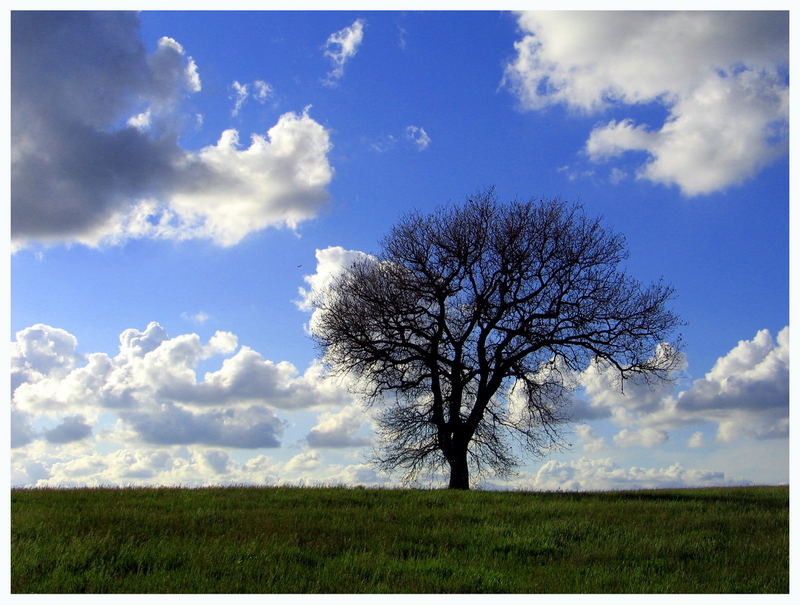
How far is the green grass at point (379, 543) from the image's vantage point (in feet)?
40.0

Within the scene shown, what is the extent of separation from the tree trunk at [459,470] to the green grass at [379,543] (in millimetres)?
4512

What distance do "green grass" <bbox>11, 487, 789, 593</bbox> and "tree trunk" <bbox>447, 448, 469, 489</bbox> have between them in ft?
14.8

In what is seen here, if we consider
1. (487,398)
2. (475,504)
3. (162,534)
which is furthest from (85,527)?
(487,398)

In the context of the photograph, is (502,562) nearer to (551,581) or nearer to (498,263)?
(551,581)

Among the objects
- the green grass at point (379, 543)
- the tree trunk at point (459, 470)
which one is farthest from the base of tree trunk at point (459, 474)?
the green grass at point (379, 543)

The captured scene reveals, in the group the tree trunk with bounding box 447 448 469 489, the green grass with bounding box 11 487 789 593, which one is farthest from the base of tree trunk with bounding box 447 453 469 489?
the green grass with bounding box 11 487 789 593

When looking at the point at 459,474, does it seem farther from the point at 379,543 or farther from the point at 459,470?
the point at 379,543

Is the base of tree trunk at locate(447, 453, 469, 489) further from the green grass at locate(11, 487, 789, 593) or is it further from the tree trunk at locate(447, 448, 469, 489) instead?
the green grass at locate(11, 487, 789, 593)

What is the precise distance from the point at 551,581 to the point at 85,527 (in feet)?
31.3

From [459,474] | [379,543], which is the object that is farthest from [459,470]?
[379,543]

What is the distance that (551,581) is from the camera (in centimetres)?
1280

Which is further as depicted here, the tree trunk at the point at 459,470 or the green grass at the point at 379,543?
the tree trunk at the point at 459,470

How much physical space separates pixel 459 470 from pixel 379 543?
11.9 meters

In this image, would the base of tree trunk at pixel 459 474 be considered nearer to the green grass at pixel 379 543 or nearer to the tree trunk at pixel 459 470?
the tree trunk at pixel 459 470
